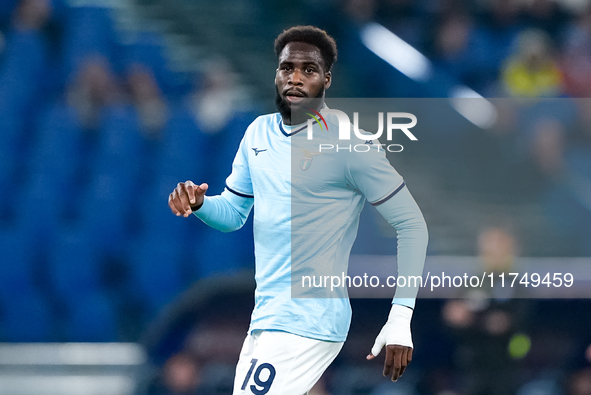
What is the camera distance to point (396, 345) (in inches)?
92.1

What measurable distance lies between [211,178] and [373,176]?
8.80 feet

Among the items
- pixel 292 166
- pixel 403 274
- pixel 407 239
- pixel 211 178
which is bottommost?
pixel 403 274

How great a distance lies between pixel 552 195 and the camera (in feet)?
15.6

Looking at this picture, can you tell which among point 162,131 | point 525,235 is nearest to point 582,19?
point 525,235

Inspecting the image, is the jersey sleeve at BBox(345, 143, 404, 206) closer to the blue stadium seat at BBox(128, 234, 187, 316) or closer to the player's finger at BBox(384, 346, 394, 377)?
the player's finger at BBox(384, 346, 394, 377)

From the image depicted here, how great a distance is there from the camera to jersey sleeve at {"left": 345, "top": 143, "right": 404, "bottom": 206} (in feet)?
8.31

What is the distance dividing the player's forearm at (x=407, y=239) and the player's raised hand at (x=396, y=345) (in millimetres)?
84

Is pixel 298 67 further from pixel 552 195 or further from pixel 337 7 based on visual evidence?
pixel 337 7

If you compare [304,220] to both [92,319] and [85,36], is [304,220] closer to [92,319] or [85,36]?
[92,319]

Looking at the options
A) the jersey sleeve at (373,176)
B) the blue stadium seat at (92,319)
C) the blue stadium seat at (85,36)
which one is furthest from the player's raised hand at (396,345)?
the blue stadium seat at (85,36)

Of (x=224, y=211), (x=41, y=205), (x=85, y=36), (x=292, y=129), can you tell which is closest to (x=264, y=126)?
(x=292, y=129)

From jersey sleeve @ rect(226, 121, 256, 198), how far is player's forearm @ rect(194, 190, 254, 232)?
2 centimetres

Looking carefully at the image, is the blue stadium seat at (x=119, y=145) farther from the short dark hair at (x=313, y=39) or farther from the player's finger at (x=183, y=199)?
the player's finger at (x=183, y=199)

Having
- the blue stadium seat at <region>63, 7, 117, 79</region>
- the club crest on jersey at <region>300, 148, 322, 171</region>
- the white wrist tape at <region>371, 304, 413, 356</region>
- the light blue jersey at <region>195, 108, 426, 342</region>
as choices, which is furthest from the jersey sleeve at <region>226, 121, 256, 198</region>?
the blue stadium seat at <region>63, 7, 117, 79</region>
